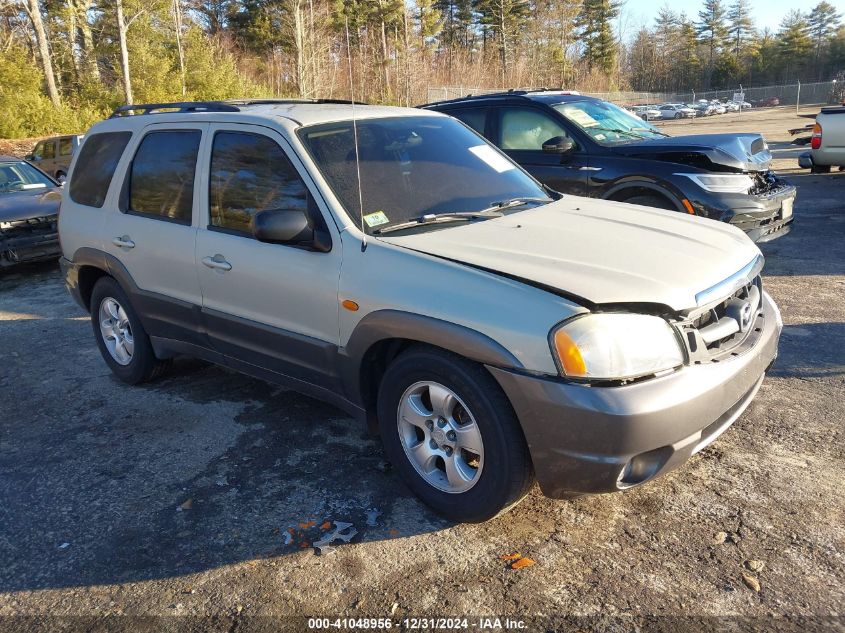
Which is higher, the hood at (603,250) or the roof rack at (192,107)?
the roof rack at (192,107)

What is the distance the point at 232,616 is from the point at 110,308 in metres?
3.18

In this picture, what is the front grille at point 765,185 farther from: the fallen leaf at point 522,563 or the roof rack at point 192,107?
the fallen leaf at point 522,563

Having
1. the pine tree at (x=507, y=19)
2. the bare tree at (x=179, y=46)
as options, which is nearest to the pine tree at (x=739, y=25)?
the pine tree at (x=507, y=19)

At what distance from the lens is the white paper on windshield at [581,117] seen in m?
7.32

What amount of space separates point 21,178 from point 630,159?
866cm

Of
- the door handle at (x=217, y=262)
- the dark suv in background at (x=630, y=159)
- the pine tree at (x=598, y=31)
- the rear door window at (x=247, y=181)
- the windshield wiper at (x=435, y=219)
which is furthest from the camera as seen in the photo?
the pine tree at (x=598, y=31)

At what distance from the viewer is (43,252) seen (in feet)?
29.8

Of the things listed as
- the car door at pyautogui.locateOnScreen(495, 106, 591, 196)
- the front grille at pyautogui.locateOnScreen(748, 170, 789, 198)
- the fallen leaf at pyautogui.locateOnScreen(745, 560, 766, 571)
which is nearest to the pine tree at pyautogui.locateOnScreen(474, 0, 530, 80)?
the car door at pyautogui.locateOnScreen(495, 106, 591, 196)

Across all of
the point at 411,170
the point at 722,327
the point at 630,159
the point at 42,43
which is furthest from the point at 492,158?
the point at 42,43

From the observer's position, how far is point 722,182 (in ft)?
21.5

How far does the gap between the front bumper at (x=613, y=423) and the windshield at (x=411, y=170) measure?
120 centimetres

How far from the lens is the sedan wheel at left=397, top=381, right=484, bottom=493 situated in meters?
2.95

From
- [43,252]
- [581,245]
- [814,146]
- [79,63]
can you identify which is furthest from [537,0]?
[581,245]

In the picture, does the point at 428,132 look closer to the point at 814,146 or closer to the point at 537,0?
the point at 814,146
